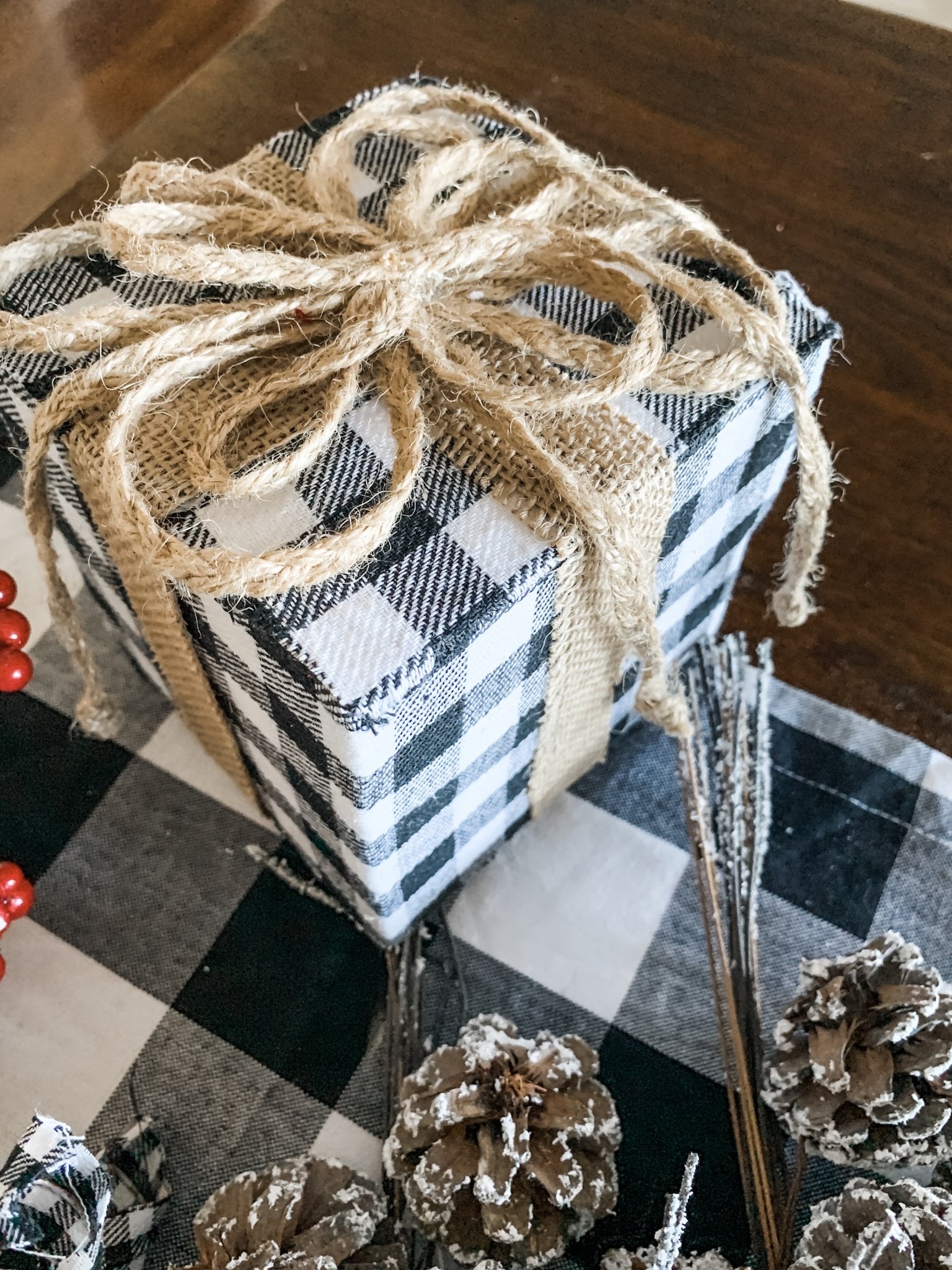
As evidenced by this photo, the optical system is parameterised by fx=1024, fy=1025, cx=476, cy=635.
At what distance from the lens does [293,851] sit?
631 mm

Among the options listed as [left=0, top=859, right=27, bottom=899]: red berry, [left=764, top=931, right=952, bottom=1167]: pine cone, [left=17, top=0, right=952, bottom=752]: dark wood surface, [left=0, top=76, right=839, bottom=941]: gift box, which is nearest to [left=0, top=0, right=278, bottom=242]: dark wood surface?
[left=17, top=0, right=952, bottom=752]: dark wood surface

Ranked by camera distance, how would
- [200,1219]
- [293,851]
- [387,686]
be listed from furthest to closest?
[293,851] < [200,1219] < [387,686]

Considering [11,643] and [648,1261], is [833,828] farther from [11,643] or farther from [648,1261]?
[11,643]

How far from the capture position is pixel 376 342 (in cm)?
42

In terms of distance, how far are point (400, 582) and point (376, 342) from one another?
103 millimetres

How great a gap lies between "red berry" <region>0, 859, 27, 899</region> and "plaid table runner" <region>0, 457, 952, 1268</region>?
64 mm

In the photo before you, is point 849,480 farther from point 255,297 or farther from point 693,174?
point 255,297

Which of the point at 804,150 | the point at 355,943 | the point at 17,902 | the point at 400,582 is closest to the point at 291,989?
the point at 355,943

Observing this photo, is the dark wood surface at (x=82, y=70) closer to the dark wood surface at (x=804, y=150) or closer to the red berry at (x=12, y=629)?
the dark wood surface at (x=804, y=150)

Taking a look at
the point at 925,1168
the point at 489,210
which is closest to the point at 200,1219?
the point at 925,1168

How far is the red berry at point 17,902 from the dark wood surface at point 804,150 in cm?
45

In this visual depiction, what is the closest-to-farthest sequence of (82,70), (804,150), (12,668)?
(12,668) → (804,150) → (82,70)

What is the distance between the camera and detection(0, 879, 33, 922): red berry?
0.55 metres

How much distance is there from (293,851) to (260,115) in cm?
50
